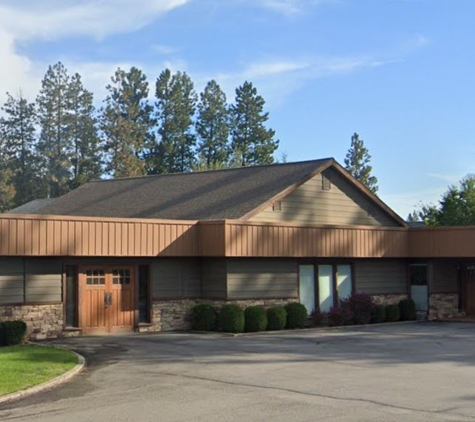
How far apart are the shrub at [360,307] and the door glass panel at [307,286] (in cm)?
128

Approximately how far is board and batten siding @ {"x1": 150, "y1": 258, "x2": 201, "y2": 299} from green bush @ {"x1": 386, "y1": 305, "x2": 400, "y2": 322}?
7.61m

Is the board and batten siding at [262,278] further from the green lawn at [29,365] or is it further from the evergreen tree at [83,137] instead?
the evergreen tree at [83,137]

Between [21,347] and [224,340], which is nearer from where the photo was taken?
[21,347]

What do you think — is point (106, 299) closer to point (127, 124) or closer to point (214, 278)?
point (214, 278)

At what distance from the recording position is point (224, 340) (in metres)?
22.8

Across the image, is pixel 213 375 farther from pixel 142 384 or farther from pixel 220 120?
pixel 220 120

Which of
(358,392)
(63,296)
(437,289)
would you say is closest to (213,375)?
(358,392)

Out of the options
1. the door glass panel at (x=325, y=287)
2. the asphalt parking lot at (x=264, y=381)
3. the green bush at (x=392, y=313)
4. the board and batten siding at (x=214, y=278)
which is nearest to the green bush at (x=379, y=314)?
the green bush at (x=392, y=313)

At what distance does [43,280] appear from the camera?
23234mm

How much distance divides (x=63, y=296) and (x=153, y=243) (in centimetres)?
307

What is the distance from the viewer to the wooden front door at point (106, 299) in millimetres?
24328

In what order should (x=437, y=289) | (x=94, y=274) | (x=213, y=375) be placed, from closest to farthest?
(x=213, y=375) < (x=94, y=274) < (x=437, y=289)

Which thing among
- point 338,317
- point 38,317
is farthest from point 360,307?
point 38,317

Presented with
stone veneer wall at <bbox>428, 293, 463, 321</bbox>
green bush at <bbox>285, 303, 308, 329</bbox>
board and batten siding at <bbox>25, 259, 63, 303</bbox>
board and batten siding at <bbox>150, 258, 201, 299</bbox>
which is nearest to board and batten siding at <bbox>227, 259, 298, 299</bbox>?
green bush at <bbox>285, 303, 308, 329</bbox>
